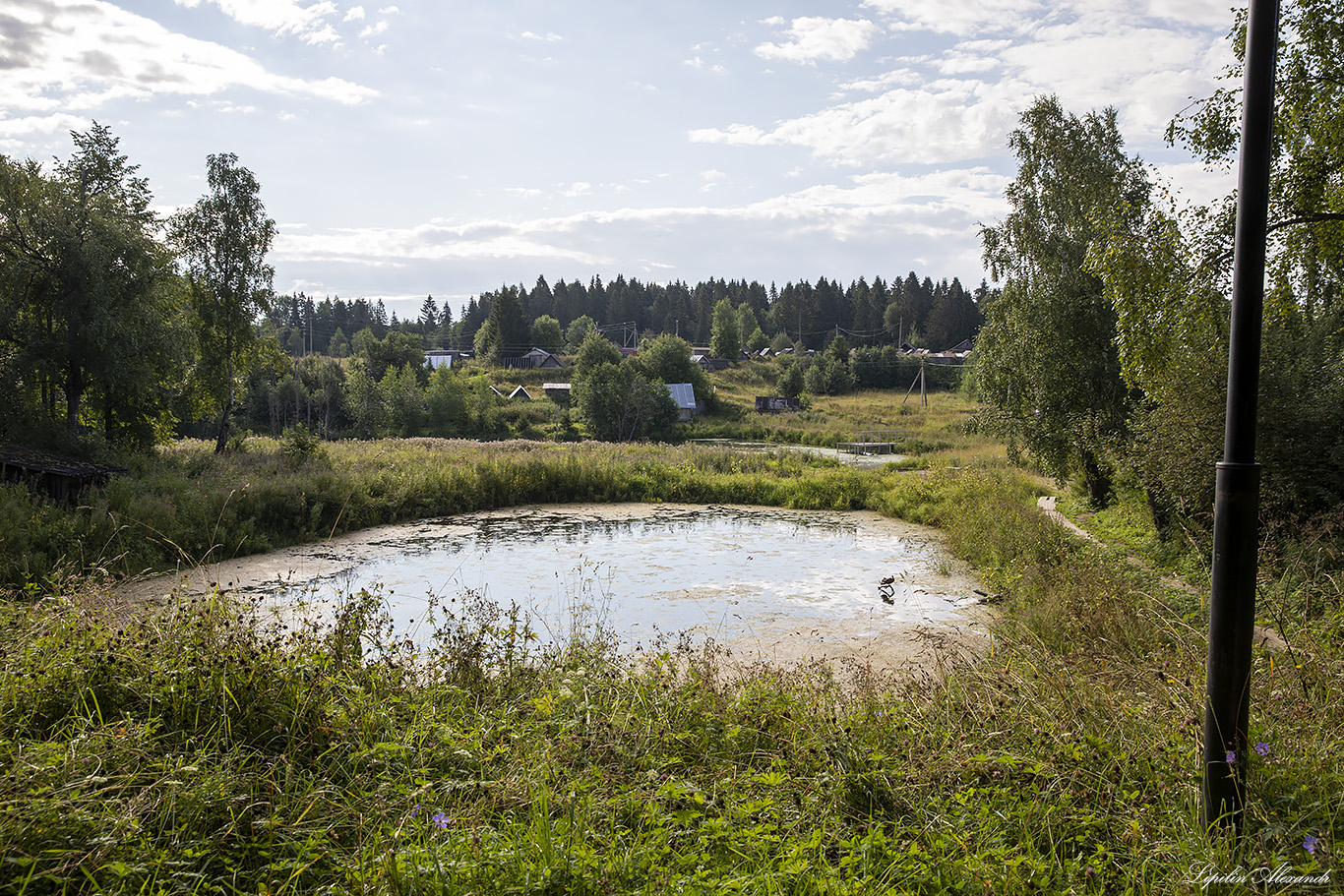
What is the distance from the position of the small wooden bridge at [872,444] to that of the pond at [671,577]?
18.2 metres

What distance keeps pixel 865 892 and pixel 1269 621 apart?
5105 millimetres

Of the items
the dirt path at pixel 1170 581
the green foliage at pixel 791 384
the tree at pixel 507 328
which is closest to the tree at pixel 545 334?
the tree at pixel 507 328

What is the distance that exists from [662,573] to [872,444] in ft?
85.3

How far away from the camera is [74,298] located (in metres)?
15.7

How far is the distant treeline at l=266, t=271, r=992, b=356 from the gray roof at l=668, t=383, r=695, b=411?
126ft

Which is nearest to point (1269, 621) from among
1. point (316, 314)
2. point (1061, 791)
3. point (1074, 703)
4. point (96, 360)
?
point (1074, 703)

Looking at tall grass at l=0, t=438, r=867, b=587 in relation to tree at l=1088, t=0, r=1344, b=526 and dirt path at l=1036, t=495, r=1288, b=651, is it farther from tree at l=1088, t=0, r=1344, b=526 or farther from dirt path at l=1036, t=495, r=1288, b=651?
tree at l=1088, t=0, r=1344, b=526

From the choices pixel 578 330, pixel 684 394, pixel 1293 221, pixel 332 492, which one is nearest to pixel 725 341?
pixel 578 330

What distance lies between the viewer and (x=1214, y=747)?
2861 mm

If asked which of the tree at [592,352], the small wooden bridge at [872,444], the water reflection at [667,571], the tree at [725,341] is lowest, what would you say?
the water reflection at [667,571]

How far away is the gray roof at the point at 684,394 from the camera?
5459 cm

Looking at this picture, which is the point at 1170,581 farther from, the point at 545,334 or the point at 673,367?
the point at 545,334

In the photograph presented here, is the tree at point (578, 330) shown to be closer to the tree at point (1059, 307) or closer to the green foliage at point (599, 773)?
the tree at point (1059, 307)

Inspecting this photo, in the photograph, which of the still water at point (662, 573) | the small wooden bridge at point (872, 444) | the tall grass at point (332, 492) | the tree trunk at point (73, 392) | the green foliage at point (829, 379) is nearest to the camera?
the still water at point (662, 573)
